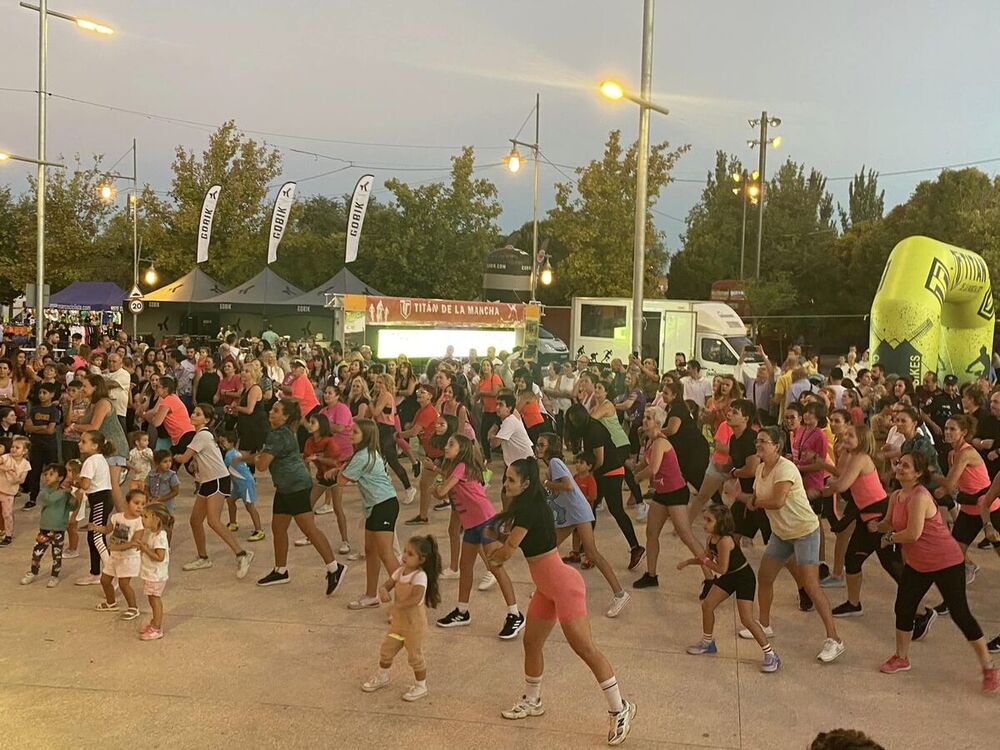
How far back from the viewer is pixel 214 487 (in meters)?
8.02

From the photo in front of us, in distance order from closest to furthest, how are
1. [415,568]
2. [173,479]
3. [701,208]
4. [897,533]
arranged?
1. [415,568]
2. [897,533]
3. [173,479]
4. [701,208]

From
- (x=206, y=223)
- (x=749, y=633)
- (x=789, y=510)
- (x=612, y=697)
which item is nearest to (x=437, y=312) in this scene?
(x=206, y=223)

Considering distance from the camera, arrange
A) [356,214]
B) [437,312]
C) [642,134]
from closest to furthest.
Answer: [642,134] < [437,312] < [356,214]

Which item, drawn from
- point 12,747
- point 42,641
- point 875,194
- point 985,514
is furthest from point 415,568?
point 875,194

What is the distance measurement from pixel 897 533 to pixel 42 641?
230 inches

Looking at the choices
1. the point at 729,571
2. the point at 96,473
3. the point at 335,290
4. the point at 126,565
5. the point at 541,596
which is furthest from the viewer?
the point at 335,290

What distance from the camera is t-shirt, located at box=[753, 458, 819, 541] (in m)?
6.04

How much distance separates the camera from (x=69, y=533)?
815 centimetres

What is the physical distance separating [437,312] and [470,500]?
15721 millimetres

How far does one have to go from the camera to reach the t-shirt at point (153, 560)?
20.9 ft

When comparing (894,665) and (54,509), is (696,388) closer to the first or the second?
(894,665)

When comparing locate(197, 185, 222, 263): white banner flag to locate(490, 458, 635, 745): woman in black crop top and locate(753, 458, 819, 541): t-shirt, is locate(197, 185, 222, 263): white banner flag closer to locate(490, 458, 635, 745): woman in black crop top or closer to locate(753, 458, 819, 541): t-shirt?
locate(753, 458, 819, 541): t-shirt

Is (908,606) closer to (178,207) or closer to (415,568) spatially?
(415,568)

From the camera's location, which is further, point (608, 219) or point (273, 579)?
point (608, 219)
